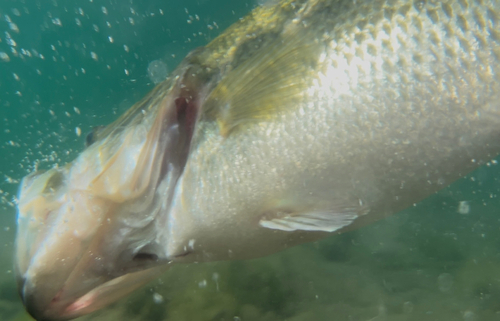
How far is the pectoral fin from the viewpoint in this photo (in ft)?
4.59

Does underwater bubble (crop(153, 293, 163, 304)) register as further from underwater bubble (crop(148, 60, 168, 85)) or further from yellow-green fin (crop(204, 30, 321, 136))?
Result: underwater bubble (crop(148, 60, 168, 85))

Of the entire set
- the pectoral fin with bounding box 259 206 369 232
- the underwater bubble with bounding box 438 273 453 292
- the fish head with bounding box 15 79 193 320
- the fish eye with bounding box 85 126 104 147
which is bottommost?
the underwater bubble with bounding box 438 273 453 292

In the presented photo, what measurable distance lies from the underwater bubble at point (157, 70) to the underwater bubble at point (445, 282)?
900 inches

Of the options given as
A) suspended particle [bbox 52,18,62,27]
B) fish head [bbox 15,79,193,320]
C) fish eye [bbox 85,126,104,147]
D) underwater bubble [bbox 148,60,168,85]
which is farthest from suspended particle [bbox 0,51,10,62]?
fish head [bbox 15,79,193,320]

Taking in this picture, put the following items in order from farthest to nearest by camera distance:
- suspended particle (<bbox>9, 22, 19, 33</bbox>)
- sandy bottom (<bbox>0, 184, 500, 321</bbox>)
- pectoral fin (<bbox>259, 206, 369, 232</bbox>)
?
1. suspended particle (<bbox>9, 22, 19, 33</bbox>)
2. sandy bottom (<bbox>0, 184, 500, 321</bbox>)
3. pectoral fin (<bbox>259, 206, 369, 232</bbox>)

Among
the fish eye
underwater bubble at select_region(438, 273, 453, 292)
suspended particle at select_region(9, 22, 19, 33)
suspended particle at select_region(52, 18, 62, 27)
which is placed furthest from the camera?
suspended particle at select_region(9, 22, 19, 33)

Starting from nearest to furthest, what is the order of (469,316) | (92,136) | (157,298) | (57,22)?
(92,136), (469,316), (157,298), (57,22)

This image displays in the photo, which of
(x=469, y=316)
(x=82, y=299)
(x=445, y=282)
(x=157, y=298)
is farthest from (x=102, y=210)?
(x=445, y=282)

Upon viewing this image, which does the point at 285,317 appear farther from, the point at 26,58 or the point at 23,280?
the point at 26,58

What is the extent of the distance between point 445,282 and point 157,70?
24261 mm

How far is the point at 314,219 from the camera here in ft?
4.66

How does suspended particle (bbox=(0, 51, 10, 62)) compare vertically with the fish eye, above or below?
above

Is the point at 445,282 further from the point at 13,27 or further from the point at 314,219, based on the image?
the point at 13,27

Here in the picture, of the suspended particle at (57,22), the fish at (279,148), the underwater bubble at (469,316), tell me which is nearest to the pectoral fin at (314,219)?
the fish at (279,148)
